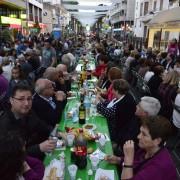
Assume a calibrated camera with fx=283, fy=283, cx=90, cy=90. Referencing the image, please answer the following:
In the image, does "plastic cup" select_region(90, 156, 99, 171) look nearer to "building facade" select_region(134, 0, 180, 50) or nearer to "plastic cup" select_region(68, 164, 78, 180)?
"plastic cup" select_region(68, 164, 78, 180)

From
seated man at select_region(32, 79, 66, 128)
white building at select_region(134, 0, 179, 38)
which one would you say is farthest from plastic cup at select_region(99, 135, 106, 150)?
white building at select_region(134, 0, 179, 38)

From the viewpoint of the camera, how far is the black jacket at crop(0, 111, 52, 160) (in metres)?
2.94

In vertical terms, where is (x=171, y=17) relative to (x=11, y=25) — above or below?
above

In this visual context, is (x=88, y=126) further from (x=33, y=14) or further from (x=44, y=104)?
(x=33, y=14)

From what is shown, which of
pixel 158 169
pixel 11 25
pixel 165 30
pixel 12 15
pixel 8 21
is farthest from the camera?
pixel 12 15

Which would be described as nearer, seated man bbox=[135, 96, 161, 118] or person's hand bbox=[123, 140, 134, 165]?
person's hand bbox=[123, 140, 134, 165]

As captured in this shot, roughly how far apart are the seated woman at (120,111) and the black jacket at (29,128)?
1.13m

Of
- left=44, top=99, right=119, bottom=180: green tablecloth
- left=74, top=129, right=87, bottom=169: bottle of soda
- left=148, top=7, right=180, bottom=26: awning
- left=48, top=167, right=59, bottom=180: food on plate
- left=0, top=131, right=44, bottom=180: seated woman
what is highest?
left=148, top=7, right=180, bottom=26: awning

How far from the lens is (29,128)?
10.4ft

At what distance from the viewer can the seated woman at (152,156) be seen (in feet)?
7.70

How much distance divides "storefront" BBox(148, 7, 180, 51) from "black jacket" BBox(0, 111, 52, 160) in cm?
1245

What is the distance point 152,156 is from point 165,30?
16112 mm

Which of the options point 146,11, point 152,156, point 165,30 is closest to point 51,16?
point 146,11

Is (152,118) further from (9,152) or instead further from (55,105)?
(55,105)
